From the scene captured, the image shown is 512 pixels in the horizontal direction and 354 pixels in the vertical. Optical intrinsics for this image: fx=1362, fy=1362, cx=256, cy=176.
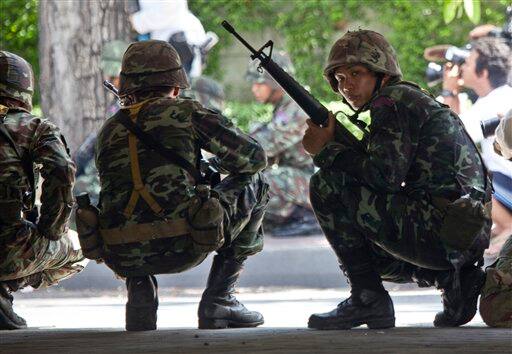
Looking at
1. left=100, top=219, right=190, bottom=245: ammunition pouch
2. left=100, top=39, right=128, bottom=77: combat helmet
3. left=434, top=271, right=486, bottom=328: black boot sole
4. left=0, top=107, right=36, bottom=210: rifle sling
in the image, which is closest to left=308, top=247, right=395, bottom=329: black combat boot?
left=434, top=271, right=486, bottom=328: black boot sole

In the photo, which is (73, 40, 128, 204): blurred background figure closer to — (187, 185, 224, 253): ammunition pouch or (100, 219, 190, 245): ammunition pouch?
(100, 219, 190, 245): ammunition pouch

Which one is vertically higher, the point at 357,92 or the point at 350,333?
the point at 357,92

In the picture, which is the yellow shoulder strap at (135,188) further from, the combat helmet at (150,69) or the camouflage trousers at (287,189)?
the camouflage trousers at (287,189)

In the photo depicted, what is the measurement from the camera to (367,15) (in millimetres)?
18891

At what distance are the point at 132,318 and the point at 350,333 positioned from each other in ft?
3.19

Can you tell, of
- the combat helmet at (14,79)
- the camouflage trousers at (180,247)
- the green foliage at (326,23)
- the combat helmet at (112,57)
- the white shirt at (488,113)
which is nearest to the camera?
the camouflage trousers at (180,247)

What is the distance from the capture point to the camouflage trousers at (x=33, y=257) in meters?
6.16

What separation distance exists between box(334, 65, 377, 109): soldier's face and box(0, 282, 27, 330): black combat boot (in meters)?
1.87

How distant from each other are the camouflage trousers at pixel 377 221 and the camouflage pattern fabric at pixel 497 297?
0.62 feet

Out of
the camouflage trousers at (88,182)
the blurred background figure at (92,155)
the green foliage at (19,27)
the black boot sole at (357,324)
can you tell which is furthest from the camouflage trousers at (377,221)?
the green foliage at (19,27)

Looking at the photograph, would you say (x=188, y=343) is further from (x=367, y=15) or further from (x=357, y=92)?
(x=367, y=15)

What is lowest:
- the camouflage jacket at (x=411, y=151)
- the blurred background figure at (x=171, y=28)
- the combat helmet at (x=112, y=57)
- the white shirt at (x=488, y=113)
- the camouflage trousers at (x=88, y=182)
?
the camouflage jacket at (x=411, y=151)

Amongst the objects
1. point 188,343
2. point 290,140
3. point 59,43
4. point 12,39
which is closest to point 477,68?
point 290,140

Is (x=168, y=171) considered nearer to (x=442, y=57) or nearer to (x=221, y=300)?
(x=221, y=300)
